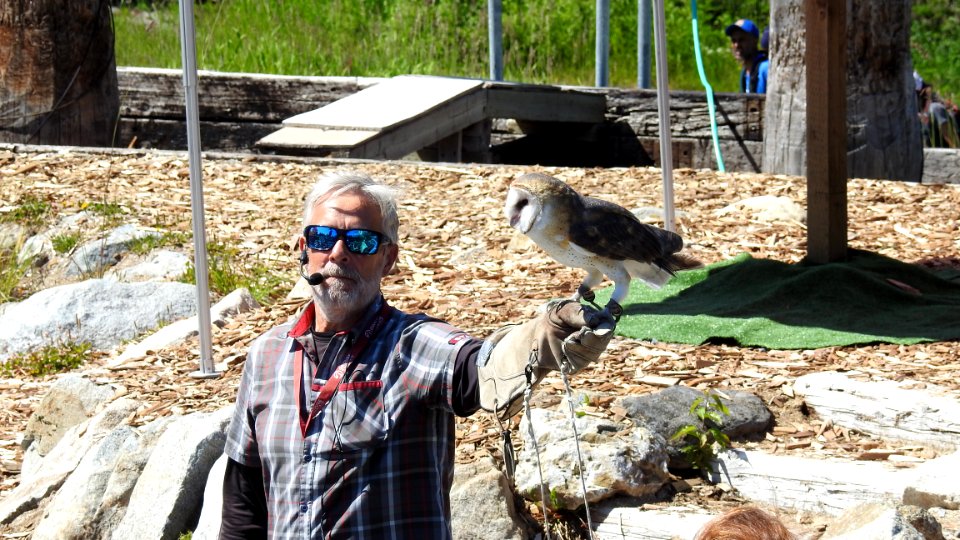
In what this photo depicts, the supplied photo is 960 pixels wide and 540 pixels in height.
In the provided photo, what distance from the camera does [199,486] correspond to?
3.91 meters

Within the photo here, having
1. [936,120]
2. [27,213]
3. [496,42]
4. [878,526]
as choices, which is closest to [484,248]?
[27,213]

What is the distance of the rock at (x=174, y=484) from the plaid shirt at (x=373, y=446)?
1480mm

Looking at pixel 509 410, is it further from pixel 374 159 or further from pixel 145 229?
pixel 374 159

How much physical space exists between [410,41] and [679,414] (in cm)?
925

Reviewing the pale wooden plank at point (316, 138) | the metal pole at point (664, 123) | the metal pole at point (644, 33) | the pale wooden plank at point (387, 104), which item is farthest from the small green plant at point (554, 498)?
the metal pole at point (644, 33)

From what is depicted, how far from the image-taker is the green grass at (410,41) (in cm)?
1188

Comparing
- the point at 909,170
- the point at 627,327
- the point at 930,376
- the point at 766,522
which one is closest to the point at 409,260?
the point at 627,327

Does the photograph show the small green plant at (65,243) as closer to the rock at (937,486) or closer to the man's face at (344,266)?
the man's face at (344,266)

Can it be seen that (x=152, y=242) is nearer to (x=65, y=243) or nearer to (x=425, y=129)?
(x=65, y=243)

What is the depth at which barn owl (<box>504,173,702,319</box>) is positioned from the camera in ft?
9.39

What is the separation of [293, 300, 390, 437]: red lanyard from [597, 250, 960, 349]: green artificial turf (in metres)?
2.46

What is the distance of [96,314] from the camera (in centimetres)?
579

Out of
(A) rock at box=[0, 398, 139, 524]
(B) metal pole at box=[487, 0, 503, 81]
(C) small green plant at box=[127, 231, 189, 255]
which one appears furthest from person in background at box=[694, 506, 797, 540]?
(B) metal pole at box=[487, 0, 503, 81]

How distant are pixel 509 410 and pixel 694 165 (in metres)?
6.92
